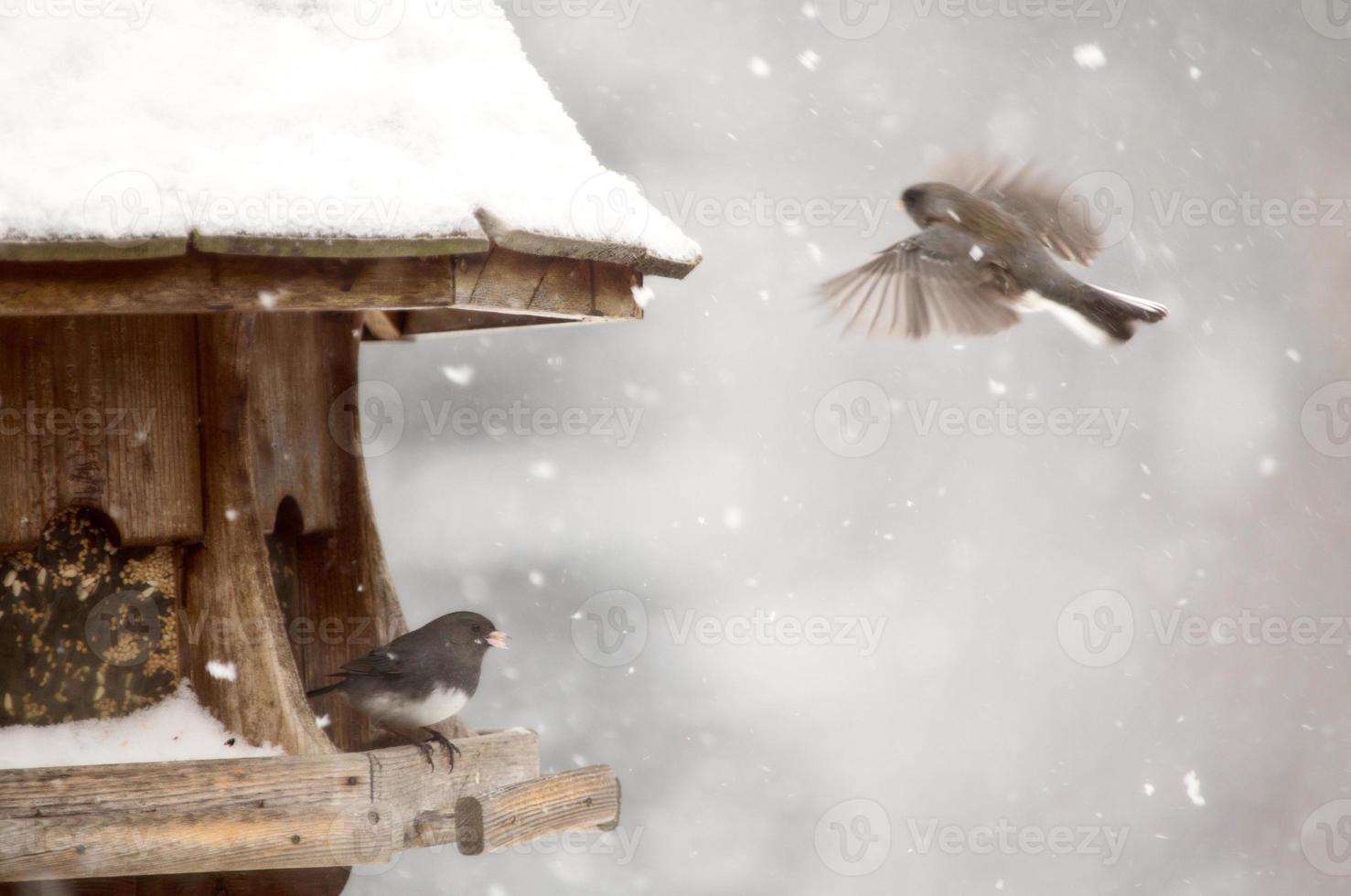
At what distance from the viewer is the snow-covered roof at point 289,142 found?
1.76 metres

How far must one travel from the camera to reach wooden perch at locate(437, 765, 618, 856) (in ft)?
6.83

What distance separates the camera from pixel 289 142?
1920 millimetres

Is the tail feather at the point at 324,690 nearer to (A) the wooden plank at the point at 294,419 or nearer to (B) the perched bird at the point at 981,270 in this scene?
(A) the wooden plank at the point at 294,419

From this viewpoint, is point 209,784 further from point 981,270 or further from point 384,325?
point 981,270

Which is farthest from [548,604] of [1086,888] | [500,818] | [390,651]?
[500,818]

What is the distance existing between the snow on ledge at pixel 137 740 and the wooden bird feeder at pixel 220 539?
0.07ft

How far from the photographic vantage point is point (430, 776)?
2180mm

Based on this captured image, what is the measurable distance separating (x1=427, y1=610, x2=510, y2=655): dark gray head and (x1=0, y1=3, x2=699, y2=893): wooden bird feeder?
10 centimetres

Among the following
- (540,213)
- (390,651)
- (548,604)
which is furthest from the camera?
(548,604)

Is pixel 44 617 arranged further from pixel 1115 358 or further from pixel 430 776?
pixel 1115 358

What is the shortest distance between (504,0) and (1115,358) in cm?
381

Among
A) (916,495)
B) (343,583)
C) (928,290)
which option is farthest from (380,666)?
(916,495)

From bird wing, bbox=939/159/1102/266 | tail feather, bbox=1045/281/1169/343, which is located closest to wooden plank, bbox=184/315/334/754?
tail feather, bbox=1045/281/1169/343

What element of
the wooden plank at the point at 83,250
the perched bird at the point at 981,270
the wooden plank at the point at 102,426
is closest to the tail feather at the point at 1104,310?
the perched bird at the point at 981,270
